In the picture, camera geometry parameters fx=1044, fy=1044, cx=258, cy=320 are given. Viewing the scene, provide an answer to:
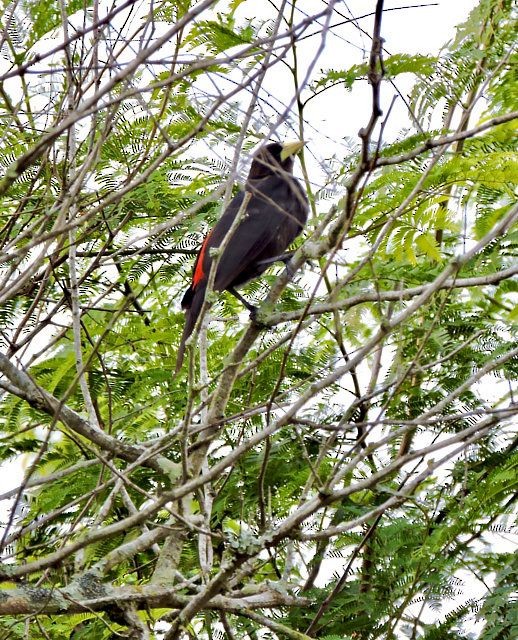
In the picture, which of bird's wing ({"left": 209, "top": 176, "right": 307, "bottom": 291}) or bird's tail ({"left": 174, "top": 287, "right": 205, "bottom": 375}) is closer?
bird's tail ({"left": 174, "top": 287, "right": 205, "bottom": 375})

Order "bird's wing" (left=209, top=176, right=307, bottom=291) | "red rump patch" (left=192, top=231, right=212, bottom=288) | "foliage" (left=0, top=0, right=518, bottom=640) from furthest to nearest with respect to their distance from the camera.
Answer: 1. "bird's wing" (left=209, top=176, right=307, bottom=291)
2. "red rump patch" (left=192, top=231, right=212, bottom=288)
3. "foliage" (left=0, top=0, right=518, bottom=640)

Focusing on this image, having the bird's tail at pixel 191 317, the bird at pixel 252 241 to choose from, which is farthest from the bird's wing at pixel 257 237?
the bird's tail at pixel 191 317

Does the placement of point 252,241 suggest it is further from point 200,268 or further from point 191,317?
point 191,317

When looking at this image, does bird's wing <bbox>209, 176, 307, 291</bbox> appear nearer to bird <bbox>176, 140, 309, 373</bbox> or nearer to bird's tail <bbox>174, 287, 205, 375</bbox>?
bird <bbox>176, 140, 309, 373</bbox>

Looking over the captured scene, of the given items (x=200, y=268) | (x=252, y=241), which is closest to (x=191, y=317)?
(x=200, y=268)

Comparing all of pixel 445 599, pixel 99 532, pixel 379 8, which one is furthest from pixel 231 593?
pixel 379 8

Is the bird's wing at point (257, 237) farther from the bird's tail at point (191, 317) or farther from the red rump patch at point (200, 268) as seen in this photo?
the bird's tail at point (191, 317)

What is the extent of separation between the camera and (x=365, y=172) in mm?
2547

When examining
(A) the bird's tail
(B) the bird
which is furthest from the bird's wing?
(A) the bird's tail

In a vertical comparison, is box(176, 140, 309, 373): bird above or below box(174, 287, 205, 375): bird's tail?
above

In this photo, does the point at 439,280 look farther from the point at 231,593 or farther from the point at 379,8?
the point at 231,593

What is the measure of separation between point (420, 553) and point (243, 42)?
2074 mm

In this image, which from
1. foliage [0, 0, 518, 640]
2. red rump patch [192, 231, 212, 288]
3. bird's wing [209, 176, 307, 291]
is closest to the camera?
foliage [0, 0, 518, 640]

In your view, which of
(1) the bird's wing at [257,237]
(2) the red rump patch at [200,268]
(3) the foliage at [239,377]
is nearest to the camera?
(3) the foliage at [239,377]
